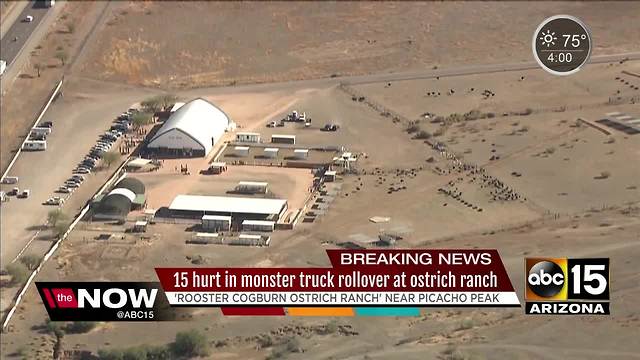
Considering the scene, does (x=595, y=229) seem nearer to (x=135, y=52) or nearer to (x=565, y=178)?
(x=565, y=178)

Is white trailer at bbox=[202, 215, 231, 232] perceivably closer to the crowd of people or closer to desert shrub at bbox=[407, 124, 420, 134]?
the crowd of people

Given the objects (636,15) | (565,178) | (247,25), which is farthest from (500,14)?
(565,178)

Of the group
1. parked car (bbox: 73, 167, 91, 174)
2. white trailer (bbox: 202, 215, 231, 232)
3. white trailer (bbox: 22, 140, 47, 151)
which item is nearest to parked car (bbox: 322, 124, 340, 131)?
parked car (bbox: 73, 167, 91, 174)

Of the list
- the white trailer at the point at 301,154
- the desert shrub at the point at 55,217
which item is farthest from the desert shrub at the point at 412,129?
the desert shrub at the point at 55,217

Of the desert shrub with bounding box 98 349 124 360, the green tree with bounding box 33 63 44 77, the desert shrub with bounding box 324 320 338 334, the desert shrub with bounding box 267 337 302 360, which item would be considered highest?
the green tree with bounding box 33 63 44 77

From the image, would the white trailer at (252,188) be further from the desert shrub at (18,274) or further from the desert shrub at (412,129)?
the desert shrub at (18,274)

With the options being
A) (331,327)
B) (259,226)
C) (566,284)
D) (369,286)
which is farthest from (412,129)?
(566,284)

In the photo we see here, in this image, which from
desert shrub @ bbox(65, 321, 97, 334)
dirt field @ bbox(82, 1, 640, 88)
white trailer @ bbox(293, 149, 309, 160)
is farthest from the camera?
dirt field @ bbox(82, 1, 640, 88)
